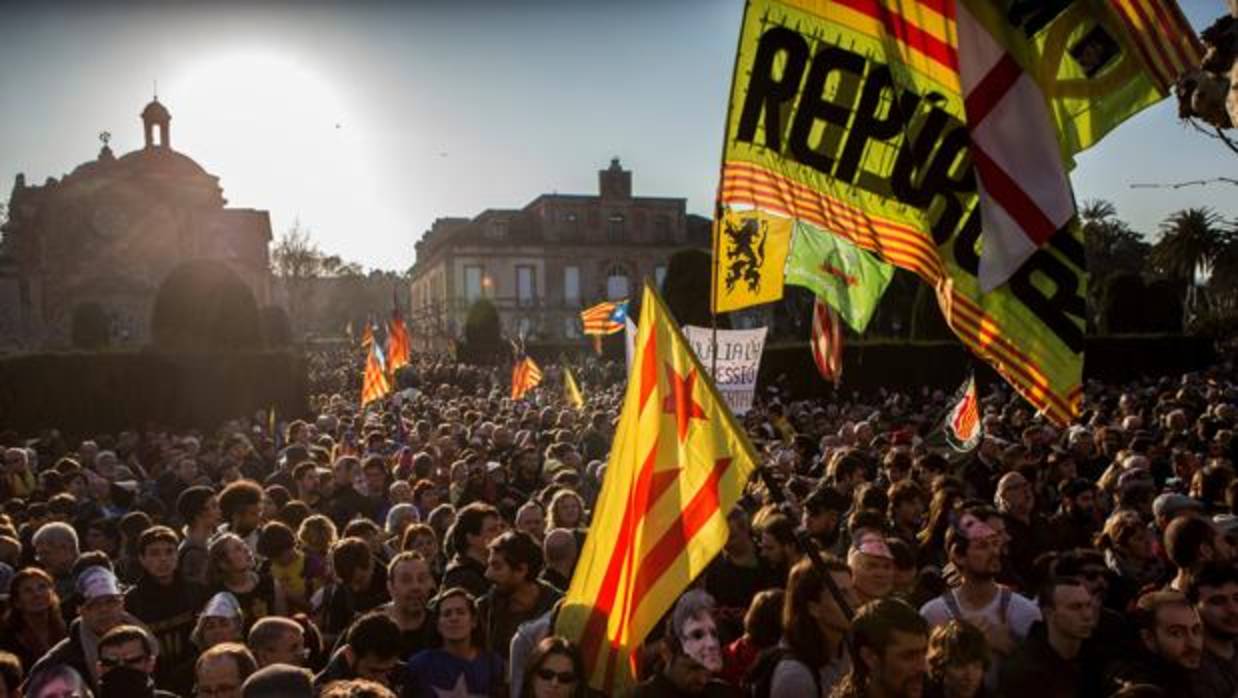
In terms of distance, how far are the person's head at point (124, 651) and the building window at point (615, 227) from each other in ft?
276

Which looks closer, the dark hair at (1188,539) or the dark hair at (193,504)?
the dark hair at (1188,539)

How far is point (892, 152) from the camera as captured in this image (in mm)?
5293

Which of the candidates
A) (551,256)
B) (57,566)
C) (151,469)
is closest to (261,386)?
(151,469)

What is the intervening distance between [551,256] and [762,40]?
82.8 m

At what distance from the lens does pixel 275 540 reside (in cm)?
677

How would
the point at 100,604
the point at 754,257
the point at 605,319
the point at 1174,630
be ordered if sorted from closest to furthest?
the point at 1174,630 < the point at 100,604 < the point at 754,257 < the point at 605,319

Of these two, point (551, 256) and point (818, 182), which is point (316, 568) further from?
point (551, 256)

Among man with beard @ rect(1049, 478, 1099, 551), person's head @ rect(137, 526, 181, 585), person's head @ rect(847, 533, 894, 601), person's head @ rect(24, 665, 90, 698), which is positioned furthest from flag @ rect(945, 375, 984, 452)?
person's head @ rect(24, 665, 90, 698)

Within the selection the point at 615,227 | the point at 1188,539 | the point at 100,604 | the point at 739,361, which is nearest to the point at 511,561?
the point at 100,604

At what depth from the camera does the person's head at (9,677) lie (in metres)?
4.26

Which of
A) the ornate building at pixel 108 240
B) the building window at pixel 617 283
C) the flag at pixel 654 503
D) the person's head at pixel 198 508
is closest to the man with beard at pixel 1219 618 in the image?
the flag at pixel 654 503

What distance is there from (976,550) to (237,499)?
5.12 m

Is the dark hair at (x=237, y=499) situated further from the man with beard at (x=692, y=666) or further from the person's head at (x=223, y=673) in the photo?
the man with beard at (x=692, y=666)

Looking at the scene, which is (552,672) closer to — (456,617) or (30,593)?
(456,617)
